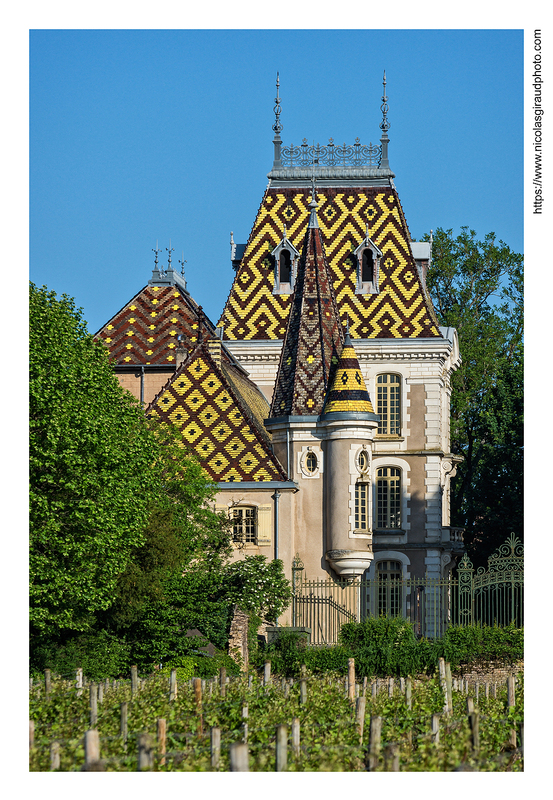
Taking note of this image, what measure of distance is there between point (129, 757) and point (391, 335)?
2945cm

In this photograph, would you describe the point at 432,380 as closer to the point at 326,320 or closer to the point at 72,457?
the point at 326,320

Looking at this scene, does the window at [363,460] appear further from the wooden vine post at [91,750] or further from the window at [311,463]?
the wooden vine post at [91,750]

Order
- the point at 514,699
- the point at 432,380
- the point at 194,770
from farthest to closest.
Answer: the point at 432,380
the point at 514,699
the point at 194,770

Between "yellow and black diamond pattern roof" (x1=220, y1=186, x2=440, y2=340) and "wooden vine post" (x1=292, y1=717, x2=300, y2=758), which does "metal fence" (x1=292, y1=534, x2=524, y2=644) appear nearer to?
"yellow and black diamond pattern roof" (x1=220, y1=186, x2=440, y2=340)

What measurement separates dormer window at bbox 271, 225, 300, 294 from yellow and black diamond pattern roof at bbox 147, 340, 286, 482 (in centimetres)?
857

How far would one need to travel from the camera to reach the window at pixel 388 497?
140ft

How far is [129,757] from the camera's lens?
15.4m

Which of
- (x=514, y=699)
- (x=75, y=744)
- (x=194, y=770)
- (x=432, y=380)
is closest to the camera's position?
(x=194, y=770)

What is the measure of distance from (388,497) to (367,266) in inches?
315

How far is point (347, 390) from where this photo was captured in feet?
118

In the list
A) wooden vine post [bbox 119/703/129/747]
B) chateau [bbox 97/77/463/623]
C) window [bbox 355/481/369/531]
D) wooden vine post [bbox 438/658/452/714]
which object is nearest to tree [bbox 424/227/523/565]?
chateau [bbox 97/77/463/623]

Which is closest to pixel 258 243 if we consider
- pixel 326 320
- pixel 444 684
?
pixel 326 320

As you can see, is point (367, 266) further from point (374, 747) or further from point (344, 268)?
point (374, 747)

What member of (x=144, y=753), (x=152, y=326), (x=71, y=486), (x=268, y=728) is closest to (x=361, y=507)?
(x=152, y=326)
